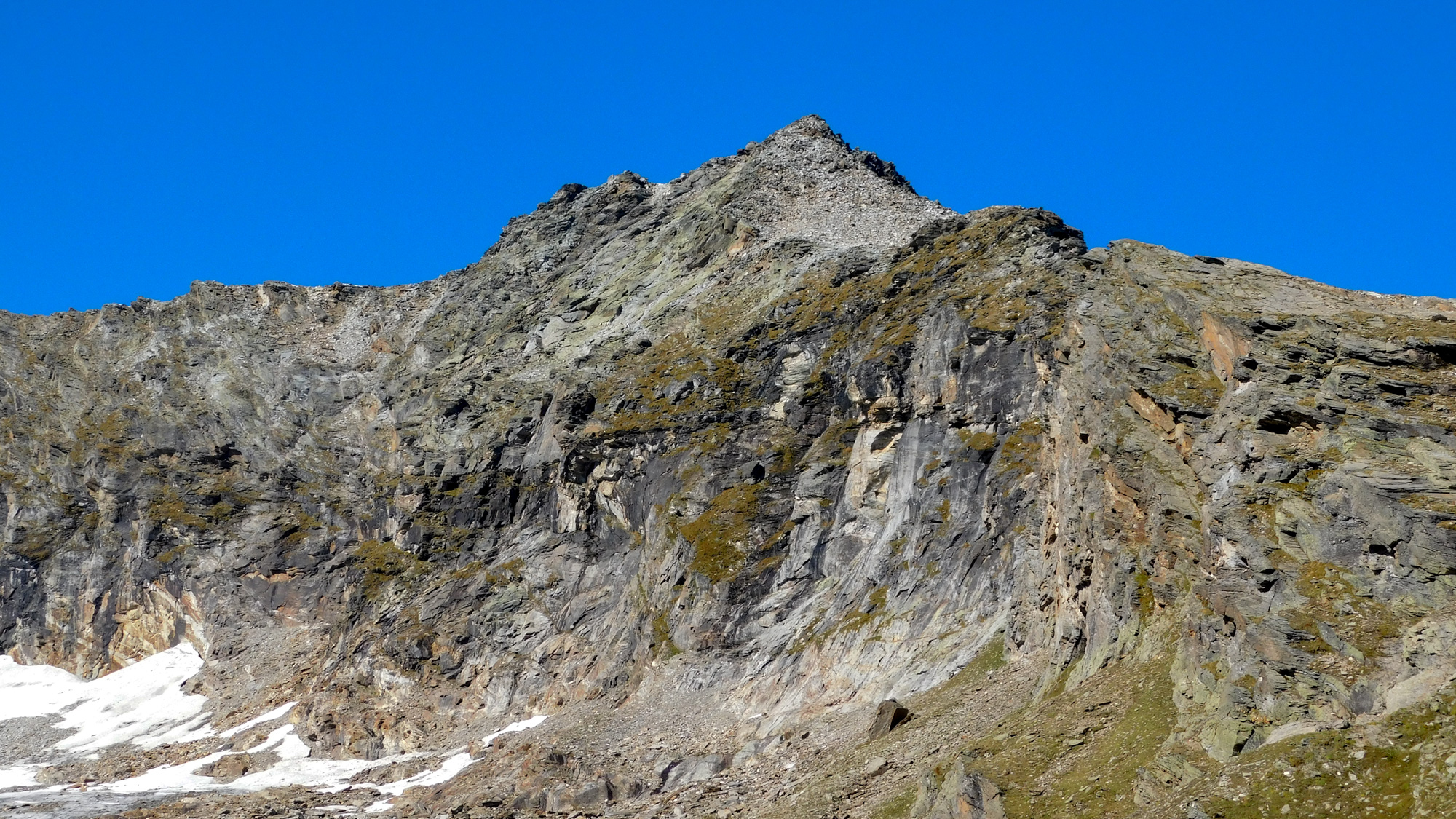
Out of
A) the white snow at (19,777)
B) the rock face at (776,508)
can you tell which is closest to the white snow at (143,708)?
the rock face at (776,508)

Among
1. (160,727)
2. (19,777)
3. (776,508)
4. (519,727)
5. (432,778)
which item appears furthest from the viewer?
(160,727)

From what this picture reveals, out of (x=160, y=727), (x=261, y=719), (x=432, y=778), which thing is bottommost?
(x=432, y=778)

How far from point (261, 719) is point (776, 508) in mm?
42332

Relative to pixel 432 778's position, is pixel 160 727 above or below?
above

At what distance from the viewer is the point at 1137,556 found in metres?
48.5

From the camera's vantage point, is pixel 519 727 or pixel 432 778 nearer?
pixel 432 778

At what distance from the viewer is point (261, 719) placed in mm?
97188

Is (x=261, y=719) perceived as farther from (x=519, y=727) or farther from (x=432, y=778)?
(x=432, y=778)

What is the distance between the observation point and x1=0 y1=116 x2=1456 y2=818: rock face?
Result: 3712cm

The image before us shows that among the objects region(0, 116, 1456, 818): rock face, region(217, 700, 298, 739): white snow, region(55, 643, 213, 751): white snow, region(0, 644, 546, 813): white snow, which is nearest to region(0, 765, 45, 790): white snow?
region(0, 644, 546, 813): white snow

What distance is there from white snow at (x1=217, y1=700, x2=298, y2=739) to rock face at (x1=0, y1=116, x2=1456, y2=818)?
156cm

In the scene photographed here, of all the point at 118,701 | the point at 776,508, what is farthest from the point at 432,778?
the point at 118,701

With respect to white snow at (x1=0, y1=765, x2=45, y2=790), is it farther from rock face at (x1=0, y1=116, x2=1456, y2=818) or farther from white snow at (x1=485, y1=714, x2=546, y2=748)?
white snow at (x1=485, y1=714, x2=546, y2=748)

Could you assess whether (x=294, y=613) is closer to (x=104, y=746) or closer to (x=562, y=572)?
(x=104, y=746)
